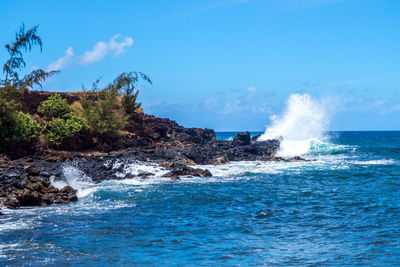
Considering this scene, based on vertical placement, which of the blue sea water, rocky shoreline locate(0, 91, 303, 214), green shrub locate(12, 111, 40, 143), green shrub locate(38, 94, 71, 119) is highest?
green shrub locate(38, 94, 71, 119)

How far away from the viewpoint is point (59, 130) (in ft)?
87.5

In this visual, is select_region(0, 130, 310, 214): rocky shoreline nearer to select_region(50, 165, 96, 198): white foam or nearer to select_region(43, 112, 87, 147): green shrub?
select_region(50, 165, 96, 198): white foam

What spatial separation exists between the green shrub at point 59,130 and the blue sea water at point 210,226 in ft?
22.2

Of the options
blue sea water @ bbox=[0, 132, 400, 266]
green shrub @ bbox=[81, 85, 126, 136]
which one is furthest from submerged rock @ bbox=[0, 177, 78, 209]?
green shrub @ bbox=[81, 85, 126, 136]

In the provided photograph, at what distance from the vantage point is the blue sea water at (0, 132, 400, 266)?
8797 millimetres

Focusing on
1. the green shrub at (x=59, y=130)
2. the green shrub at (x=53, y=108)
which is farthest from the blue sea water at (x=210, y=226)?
the green shrub at (x=53, y=108)

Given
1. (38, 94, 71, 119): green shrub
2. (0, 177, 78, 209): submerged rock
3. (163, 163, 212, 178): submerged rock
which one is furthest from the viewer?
(38, 94, 71, 119): green shrub

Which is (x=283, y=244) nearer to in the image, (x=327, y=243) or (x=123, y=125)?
(x=327, y=243)

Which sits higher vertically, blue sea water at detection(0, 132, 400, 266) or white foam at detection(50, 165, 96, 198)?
white foam at detection(50, 165, 96, 198)

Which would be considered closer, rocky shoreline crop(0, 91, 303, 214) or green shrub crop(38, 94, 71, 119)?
rocky shoreline crop(0, 91, 303, 214)

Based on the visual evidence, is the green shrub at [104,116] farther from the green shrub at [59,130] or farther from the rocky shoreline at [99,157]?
the green shrub at [59,130]

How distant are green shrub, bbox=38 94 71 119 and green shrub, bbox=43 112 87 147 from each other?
3.74 feet

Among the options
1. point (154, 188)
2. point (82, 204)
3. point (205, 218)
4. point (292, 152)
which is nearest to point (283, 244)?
point (205, 218)

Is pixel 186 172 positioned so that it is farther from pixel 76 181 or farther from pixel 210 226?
pixel 210 226
